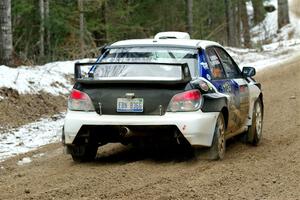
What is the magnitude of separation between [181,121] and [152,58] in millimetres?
1330

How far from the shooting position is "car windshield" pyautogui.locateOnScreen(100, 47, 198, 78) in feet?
26.8

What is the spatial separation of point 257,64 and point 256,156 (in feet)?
57.1

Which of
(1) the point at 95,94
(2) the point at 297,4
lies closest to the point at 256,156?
(1) the point at 95,94

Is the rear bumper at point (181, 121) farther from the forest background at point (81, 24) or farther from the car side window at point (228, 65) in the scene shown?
the forest background at point (81, 24)

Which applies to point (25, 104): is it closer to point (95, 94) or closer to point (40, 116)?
point (40, 116)

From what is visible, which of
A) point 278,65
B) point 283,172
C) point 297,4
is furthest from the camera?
point 297,4

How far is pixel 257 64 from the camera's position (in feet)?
Result: 84.4

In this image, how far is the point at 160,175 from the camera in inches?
291

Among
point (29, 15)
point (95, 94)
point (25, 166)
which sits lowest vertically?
point (25, 166)

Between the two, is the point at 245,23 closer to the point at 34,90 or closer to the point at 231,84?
the point at 34,90

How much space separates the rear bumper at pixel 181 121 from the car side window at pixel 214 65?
94cm

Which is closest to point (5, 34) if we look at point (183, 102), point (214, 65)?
point (214, 65)

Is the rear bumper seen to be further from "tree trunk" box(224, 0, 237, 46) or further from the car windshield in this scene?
"tree trunk" box(224, 0, 237, 46)

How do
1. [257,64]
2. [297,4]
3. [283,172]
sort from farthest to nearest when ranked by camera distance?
[297,4]
[257,64]
[283,172]
